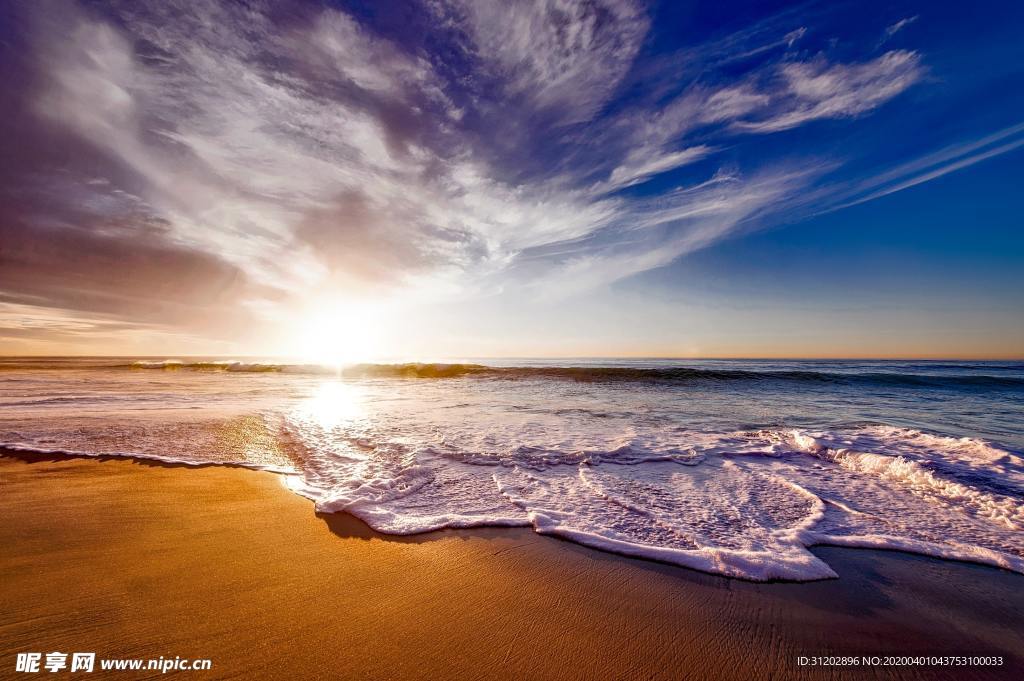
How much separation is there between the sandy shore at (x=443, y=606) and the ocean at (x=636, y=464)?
0.32m

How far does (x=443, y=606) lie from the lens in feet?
8.73

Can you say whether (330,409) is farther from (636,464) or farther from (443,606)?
(443,606)

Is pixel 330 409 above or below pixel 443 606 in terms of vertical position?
A: above

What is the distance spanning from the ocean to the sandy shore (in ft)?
1.06

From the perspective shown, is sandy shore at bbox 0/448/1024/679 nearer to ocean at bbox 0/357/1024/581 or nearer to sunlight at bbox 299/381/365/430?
ocean at bbox 0/357/1024/581

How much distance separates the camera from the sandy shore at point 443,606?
2.19 meters

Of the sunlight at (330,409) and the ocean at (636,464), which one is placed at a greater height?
the sunlight at (330,409)

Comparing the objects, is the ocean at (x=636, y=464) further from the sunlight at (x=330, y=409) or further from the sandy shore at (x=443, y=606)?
the sandy shore at (x=443, y=606)

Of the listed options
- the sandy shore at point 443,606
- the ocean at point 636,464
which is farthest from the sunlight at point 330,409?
the sandy shore at point 443,606

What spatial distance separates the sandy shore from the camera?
2.19 m

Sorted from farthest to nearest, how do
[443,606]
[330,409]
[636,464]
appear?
[330,409] < [636,464] < [443,606]

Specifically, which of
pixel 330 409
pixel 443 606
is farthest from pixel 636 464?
pixel 330 409

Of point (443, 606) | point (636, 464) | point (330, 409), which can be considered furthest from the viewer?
point (330, 409)

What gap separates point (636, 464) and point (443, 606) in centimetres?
413
